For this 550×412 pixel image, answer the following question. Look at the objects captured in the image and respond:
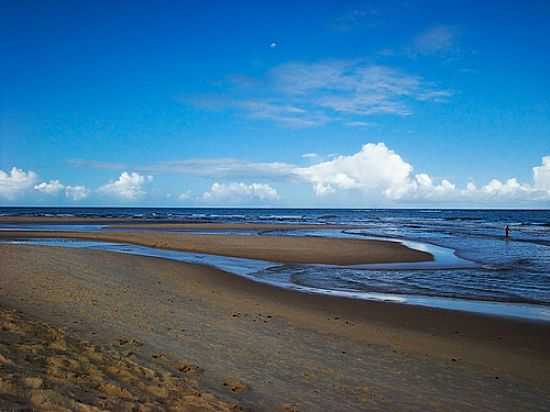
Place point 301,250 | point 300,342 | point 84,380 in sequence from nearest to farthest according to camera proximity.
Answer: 1. point 84,380
2. point 300,342
3. point 301,250

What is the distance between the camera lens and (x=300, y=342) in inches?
366

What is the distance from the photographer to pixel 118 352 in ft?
24.2

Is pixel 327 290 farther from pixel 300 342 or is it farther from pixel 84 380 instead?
pixel 84 380

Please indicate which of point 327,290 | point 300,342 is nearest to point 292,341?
point 300,342

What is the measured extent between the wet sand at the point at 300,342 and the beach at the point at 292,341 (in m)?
0.03

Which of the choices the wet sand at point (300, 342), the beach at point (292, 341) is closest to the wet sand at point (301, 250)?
the beach at point (292, 341)

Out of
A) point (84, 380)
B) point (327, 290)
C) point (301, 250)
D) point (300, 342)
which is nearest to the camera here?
point (84, 380)

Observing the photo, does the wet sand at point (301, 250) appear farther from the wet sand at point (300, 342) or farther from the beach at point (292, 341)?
the wet sand at point (300, 342)

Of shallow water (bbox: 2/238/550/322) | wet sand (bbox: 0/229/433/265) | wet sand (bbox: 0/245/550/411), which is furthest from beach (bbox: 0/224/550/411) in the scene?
wet sand (bbox: 0/229/433/265)

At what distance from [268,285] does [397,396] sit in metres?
10.2

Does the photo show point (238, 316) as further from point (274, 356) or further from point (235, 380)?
point (235, 380)

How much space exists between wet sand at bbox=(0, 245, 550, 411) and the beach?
0.09 ft

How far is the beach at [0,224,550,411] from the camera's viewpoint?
6.65 meters

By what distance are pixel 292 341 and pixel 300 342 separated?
169mm
